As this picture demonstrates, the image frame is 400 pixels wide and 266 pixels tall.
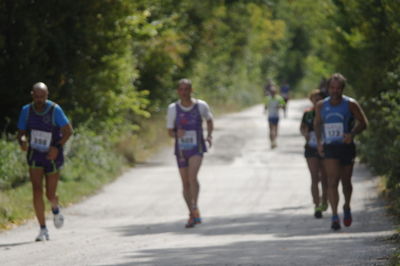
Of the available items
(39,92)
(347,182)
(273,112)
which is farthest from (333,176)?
(273,112)

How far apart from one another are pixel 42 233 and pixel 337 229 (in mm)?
3695

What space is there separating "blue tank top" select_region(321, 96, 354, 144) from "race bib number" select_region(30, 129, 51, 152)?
3468 mm

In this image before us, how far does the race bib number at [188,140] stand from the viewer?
14.5 metres

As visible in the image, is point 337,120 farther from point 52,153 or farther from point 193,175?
point 52,153

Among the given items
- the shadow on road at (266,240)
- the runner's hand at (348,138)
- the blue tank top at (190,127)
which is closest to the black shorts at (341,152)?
the runner's hand at (348,138)

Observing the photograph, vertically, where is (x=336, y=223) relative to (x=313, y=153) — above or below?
below

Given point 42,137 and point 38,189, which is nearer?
point 42,137

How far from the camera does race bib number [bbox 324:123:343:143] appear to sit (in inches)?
523

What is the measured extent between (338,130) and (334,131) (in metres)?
0.05

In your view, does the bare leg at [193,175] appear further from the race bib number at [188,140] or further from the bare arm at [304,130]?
the bare arm at [304,130]

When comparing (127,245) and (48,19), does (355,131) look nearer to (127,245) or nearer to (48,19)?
(127,245)

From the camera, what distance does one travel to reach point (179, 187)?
69.4 feet

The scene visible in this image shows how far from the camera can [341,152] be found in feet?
43.7

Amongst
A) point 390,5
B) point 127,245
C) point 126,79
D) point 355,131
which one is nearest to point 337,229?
point 355,131
